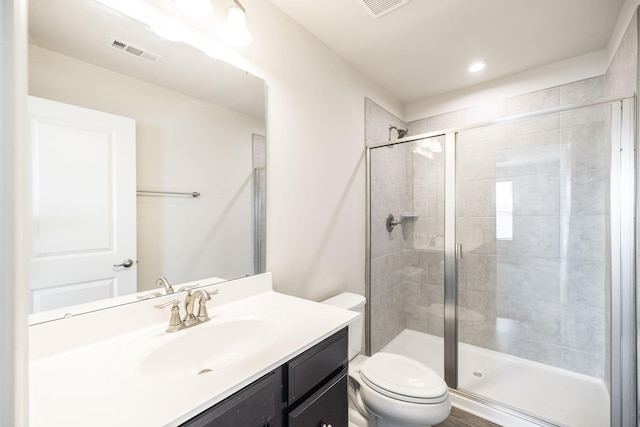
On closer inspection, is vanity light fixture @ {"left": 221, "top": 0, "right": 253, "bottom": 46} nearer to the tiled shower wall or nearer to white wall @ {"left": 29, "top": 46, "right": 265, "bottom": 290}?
white wall @ {"left": 29, "top": 46, "right": 265, "bottom": 290}

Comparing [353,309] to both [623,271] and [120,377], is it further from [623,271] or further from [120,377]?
[623,271]

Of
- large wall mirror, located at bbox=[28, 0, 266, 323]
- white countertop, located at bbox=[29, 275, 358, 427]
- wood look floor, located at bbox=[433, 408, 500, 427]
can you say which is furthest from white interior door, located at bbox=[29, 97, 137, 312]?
wood look floor, located at bbox=[433, 408, 500, 427]

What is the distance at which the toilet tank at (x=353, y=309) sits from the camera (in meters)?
1.57

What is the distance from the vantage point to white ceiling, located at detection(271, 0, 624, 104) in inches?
58.2

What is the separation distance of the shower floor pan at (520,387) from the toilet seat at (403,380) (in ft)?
2.16

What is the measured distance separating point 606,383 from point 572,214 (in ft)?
3.78

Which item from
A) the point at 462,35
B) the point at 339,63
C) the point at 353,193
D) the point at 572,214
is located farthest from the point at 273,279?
the point at 572,214

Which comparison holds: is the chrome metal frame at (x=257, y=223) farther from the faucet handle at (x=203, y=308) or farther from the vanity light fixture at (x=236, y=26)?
the vanity light fixture at (x=236, y=26)

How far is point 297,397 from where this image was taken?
83cm

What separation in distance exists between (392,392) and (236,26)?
1.79 meters

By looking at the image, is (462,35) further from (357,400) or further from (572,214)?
(357,400)

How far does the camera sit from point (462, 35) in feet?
5.64

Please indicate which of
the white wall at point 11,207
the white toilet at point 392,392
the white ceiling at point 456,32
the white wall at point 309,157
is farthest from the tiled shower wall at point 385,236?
the white wall at point 11,207

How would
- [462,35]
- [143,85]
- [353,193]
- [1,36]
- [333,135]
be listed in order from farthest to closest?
[353,193], [333,135], [462,35], [143,85], [1,36]
